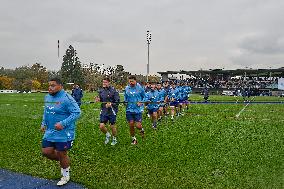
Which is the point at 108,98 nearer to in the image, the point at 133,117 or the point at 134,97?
the point at 134,97

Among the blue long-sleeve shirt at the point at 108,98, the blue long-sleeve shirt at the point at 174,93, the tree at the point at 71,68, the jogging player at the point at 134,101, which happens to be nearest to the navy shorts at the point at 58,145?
the blue long-sleeve shirt at the point at 108,98

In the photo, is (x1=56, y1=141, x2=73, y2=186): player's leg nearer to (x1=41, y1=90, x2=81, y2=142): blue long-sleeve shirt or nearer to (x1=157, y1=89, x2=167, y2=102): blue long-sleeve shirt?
(x1=41, y1=90, x2=81, y2=142): blue long-sleeve shirt

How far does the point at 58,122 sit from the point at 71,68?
103855mm

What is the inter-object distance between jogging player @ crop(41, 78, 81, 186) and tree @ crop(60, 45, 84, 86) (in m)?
99.7

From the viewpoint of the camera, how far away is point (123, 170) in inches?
303

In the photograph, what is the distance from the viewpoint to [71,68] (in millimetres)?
108625

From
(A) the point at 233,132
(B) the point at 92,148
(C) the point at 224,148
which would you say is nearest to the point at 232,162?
(C) the point at 224,148

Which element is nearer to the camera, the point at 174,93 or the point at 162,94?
the point at 162,94

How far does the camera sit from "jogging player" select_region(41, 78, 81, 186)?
684cm

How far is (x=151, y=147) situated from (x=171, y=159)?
169 centimetres

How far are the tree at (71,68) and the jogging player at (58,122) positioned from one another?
99.7m

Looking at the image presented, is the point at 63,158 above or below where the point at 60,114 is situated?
below

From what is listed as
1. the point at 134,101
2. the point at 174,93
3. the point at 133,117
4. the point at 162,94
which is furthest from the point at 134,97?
the point at 174,93

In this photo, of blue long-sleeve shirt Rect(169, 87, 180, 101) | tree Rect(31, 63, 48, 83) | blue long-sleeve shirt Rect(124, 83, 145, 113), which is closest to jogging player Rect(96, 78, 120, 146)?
blue long-sleeve shirt Rect(124, 83, 145, 113)
